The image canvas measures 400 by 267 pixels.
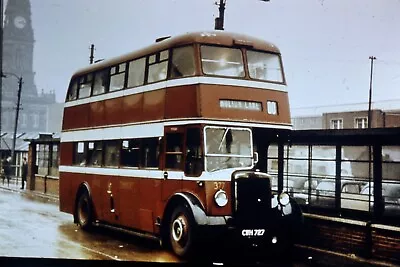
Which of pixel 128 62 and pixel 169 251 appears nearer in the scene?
pixel 169 251

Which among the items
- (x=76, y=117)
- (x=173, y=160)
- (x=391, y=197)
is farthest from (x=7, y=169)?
(x=391, y=197)

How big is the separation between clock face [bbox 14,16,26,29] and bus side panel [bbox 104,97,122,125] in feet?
5.25

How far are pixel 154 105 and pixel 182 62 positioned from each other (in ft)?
1.80

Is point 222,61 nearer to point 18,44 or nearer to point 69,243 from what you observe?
point 18,44

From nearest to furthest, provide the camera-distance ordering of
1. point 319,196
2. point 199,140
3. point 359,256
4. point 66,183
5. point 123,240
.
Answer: point 199,140
point 359,256
point 319,196
point 123,240
point 66,183

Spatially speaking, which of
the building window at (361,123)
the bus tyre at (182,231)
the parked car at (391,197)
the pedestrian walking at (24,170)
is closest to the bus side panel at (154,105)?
the bus tyre at (182,231)

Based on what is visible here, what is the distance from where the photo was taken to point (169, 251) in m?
5.25

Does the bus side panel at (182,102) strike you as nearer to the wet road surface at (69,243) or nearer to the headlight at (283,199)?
the headlight at (283,199)

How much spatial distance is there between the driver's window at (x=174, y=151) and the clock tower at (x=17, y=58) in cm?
118

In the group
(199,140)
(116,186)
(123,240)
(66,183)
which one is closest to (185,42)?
(199,140)

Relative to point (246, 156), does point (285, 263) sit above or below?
below

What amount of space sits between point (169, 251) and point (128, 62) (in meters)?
1.98

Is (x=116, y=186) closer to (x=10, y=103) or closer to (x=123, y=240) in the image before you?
(x=123, y=240)

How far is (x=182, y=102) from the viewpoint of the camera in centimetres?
513
